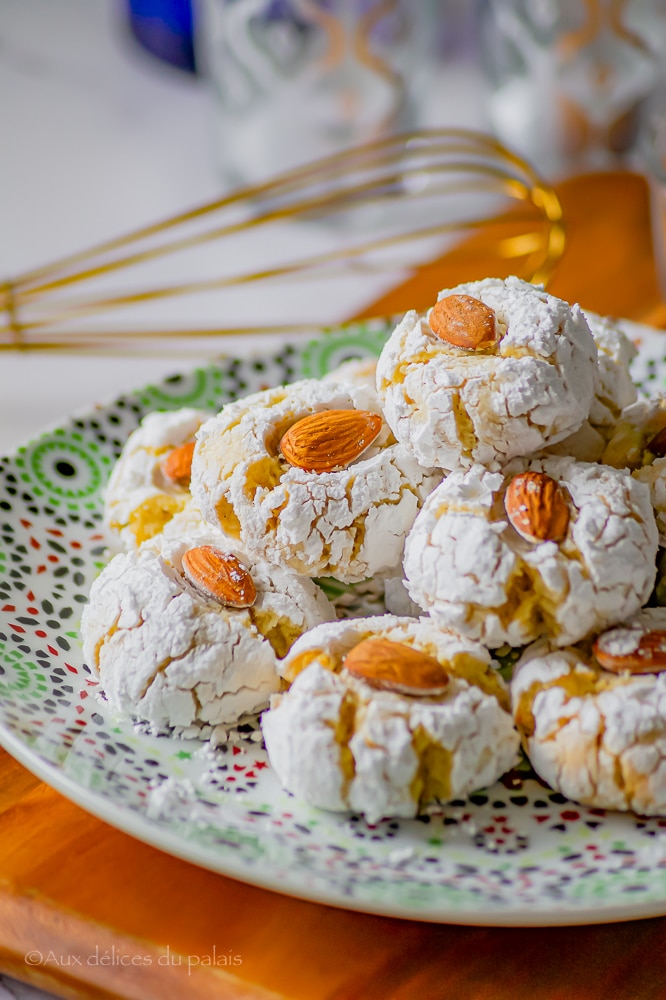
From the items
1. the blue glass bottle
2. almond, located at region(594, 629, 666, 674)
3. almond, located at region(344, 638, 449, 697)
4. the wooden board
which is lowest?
the wooden board

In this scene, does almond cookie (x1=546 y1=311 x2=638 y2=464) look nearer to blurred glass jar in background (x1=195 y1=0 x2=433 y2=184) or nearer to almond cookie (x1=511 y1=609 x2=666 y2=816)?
almond cookie (x1=511 y1=609 x2=666 y2=816)

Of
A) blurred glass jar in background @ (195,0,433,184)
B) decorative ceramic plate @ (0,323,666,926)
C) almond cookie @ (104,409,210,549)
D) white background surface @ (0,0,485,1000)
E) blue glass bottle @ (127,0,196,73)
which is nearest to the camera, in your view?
decorative ceramic plate @ (0,323,666,926)


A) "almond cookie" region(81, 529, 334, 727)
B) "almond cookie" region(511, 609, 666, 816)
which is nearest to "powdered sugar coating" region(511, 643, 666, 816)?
"almond cookie" region(511, 609, 666, 816)

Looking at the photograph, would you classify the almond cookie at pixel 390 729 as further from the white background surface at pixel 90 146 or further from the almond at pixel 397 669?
the white background surface at pixel 90 146

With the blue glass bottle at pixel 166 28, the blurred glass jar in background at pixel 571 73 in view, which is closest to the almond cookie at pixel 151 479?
the blurred glass jar in background at pixel 571 73

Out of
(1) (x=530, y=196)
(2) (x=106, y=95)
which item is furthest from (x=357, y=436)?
(2) (x=106, y=95)

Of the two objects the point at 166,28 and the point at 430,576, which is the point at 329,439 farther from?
the point at 166,28

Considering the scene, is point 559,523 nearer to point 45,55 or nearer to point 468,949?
point 468,949
